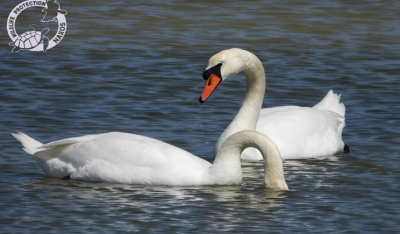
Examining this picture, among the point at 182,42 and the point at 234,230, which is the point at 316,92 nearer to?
the point at 182,42

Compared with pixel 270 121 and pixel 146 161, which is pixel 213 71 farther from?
pixel 146 161

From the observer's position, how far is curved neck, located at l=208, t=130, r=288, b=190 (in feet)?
29.3

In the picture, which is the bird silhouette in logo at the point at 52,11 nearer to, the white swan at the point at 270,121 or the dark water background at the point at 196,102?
the dark water background at the point at 196,102

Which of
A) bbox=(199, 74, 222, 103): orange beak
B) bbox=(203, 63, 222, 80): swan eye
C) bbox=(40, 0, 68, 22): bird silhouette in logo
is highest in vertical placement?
bbox=(40, 0, 68, 22): bird silhouette in logo

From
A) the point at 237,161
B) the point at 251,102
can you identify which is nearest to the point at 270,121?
the point at 251,102

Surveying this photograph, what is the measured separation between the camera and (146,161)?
9109 millimetres

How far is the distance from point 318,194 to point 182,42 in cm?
765

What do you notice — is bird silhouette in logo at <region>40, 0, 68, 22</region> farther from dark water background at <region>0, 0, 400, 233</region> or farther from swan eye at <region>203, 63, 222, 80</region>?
swan eye at <region>203, 63, 222, 80</region>

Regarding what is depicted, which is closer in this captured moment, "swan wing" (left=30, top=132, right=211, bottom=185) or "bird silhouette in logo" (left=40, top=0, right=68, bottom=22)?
"swan wing" (left=30, top=132, right=211, bottom=185)

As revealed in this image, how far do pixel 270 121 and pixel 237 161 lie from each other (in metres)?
Result: 1.90

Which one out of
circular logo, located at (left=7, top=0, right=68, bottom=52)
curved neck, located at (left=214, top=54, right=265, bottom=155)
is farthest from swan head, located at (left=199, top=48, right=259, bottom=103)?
circular logo, located at (left=7, top=0, right=68, bottom=52)

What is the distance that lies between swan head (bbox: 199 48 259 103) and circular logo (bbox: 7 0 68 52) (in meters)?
5.76

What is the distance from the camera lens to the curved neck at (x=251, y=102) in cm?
1053

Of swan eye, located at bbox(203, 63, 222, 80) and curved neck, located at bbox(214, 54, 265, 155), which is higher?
swan eye, located at bbox(203, 63, 222, 80)
